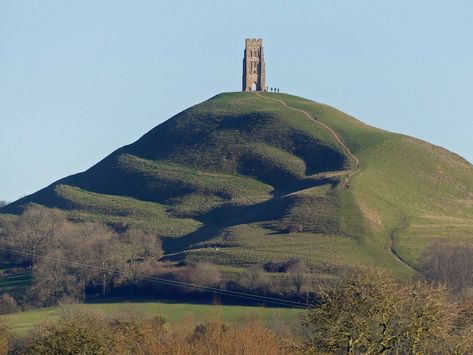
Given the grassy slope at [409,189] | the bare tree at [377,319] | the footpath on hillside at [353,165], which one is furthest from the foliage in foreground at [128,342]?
the grassy slope at [409,189]

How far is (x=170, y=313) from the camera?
106 metres

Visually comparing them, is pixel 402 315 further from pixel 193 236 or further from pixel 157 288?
pixel 193 236

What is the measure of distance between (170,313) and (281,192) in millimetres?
67478

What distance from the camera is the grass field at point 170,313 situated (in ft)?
311

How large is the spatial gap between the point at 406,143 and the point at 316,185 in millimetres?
27758

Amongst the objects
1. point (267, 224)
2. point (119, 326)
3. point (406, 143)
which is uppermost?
point (406, 143)

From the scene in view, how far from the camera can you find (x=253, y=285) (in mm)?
117688

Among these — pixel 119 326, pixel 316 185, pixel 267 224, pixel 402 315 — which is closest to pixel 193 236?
pixel 267 224

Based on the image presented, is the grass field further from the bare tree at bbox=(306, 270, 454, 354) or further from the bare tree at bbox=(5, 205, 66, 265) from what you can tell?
the bare tree at bbox=(306, 270, 454, 354)

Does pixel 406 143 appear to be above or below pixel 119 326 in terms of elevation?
above

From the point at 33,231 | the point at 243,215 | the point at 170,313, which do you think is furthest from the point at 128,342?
the point at 243,215

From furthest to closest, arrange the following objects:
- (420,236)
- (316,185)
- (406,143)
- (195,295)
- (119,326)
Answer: (406,143), (316,185), (420,236), (195,295), (119,326)

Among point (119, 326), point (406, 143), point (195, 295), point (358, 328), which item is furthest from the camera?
point (406, 143)

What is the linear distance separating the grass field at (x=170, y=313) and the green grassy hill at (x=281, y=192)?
60.3 ft
